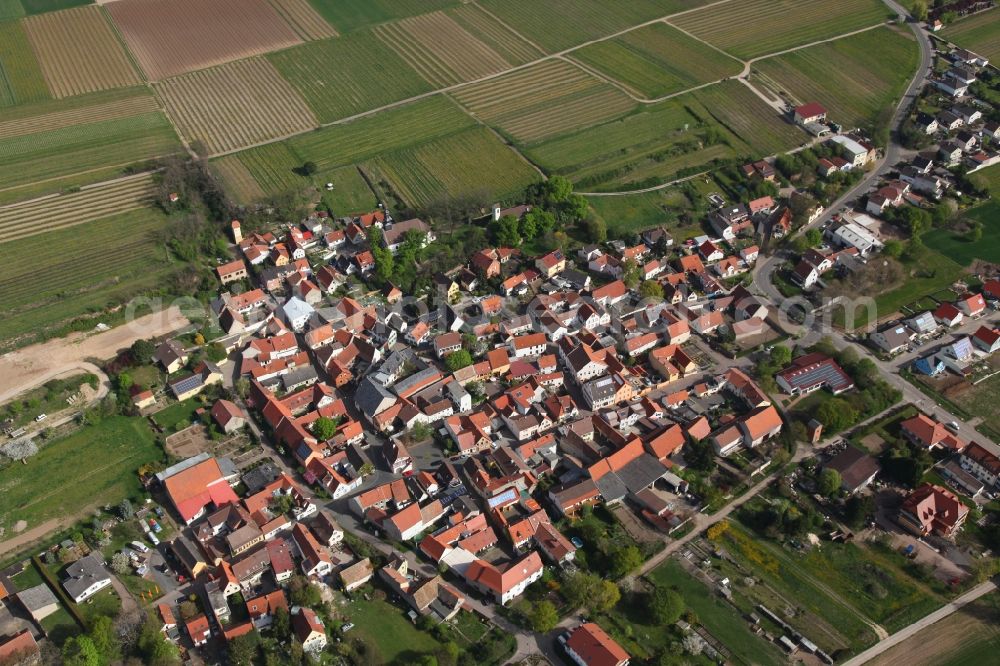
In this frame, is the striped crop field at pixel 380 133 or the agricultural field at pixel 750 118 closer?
the striped crop field at pixel 380 133

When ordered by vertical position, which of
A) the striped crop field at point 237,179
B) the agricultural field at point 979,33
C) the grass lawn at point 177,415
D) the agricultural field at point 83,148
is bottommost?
the grass lawn at point 177,415

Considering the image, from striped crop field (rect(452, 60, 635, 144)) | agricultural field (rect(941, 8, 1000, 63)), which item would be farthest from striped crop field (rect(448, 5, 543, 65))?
agricultural field (rect(941, 8, 1000, 63))

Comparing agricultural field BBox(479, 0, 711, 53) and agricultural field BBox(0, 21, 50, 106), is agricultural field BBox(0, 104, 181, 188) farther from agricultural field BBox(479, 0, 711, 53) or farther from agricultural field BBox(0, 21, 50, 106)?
agricultural field BBox(479, 0, 711, 53)

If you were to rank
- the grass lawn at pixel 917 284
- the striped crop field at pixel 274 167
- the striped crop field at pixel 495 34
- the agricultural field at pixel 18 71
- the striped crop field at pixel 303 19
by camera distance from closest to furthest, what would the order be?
the grass lawn at pixel 917 284 → the striped crop field at pixel 274 167 → the agricultural field at pixel 18 71 → the striped crop field at pixel 495 34 → the striped crop field at pixel 303 19

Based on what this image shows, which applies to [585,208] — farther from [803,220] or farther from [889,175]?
[889,175]

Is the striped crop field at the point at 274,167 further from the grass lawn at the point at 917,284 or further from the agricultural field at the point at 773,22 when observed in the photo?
the agricultural field at the point at 773,22

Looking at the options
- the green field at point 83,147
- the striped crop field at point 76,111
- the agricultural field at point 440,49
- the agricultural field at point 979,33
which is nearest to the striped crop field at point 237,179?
the green field at point 83,147
